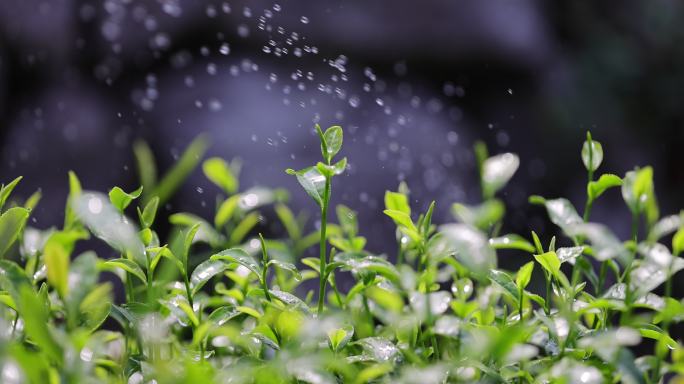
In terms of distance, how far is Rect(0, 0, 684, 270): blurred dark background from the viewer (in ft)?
9.97

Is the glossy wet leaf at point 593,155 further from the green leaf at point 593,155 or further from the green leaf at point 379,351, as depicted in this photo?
the green leaf at point 379,351

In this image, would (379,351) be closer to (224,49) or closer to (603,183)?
(603,183)

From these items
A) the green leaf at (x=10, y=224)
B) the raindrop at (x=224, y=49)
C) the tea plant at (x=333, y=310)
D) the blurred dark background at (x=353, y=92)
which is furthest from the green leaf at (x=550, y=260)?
the raindrop at (x=224, y=49)

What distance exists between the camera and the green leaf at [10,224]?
1.68 feet

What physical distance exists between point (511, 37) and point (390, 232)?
1117mm

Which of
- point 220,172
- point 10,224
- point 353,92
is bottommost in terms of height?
point 353,92

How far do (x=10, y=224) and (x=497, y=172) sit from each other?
1.25ft

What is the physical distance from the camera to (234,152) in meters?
2.96

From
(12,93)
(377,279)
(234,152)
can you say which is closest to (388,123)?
(234,152)

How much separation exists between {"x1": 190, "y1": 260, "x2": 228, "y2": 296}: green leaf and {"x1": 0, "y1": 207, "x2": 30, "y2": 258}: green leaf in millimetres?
133

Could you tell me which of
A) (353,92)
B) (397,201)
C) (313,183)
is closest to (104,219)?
(313,183)

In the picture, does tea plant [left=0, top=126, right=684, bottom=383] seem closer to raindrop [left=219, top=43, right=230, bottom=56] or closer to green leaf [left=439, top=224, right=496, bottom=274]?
green leaf [left=439, top=224, right=496, bottom=274]

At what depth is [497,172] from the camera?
2.18ft

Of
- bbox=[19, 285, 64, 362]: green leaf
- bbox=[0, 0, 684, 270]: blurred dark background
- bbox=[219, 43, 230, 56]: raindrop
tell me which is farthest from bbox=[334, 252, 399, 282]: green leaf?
bbox=[219, 43, 230, 56]: raindrop
